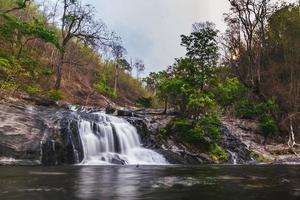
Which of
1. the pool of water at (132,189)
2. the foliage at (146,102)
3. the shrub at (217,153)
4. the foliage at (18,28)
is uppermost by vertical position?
the foliage at (18,28)

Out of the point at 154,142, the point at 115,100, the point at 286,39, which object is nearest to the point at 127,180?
the point at 154,142

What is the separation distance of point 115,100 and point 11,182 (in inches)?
2113

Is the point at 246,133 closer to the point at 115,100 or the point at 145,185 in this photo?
the point at 145,185

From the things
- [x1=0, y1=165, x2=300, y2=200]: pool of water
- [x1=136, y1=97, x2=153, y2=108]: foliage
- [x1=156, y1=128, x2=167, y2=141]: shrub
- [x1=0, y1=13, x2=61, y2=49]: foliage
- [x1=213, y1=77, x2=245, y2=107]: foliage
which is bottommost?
[x1=0, y1=165, x2=300, y2=200]: pool of water

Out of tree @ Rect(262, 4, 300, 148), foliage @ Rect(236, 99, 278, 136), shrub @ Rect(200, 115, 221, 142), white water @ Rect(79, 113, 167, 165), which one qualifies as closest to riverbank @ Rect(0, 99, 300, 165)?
white water @ Rect(79, 113, 167, 165)

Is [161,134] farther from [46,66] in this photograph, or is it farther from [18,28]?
[46,66]

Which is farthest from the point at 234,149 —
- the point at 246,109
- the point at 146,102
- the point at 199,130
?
the point at 146,102

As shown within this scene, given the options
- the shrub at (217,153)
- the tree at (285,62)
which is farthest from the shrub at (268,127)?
the shrub at (217,153)

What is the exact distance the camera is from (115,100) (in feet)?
217

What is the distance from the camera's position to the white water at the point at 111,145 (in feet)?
79.7

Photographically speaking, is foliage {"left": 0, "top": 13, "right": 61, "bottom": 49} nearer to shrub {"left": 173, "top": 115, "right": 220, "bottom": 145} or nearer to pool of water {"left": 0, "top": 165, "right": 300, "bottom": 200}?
shrub {"left": 173, "top": 115, "right": 220, "bottom": 145}

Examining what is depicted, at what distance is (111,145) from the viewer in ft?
84.7

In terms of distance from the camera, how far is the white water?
24295 millimetres

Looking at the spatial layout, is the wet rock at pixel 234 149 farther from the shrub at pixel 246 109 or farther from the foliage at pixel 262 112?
the shrub at pixel 246 109
